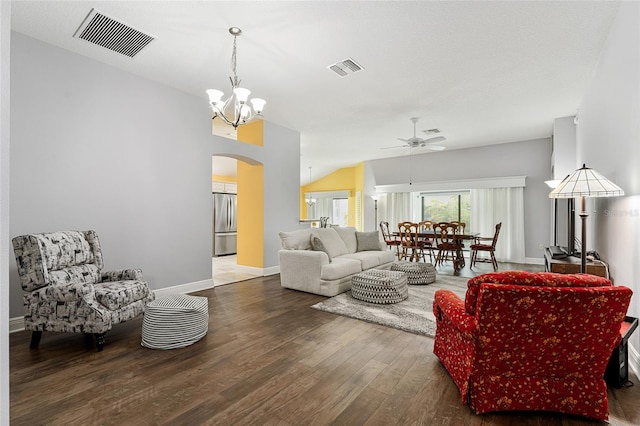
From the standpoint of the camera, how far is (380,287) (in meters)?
3.94

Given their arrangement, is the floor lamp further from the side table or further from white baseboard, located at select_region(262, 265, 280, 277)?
white baseboard, located at select_region(262, 265, 280, 277)

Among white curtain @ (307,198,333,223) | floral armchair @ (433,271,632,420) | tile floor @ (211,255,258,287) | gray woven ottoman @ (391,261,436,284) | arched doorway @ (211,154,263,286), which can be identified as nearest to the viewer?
floral armchair @ (433,271,632,420)

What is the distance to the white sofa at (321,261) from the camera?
14.4 ft

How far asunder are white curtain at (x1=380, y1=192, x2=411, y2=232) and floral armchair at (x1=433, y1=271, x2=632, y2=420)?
7.83 meters

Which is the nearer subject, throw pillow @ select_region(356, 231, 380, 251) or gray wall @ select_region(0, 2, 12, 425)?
gray wall @ select_region(0, 2, 12, 425)

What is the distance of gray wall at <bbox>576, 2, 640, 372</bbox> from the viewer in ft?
7.62

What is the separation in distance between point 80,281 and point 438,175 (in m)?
8.41

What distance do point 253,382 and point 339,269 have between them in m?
2.46

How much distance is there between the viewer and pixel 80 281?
2975mm

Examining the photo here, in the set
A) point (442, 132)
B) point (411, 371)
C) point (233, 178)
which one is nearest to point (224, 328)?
point (411, 371)

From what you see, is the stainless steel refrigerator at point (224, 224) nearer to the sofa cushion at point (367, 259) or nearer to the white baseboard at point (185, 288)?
the white baseboard at point (185, 288)

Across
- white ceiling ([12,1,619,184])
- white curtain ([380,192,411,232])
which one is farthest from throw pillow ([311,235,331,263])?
white curtain ([380,192,411,232])

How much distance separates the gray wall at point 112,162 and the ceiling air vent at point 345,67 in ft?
7.52

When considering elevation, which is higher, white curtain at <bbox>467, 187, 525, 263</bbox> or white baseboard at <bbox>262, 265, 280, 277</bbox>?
white curtain at <bbox>467, 187, 525, 263</bbox>
